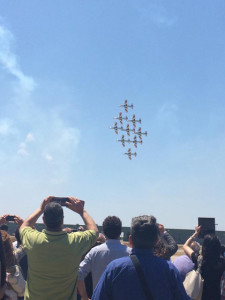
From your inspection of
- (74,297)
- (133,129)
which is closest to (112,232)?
(74,297)

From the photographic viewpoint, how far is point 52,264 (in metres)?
4.32

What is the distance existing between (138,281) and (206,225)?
3516mm

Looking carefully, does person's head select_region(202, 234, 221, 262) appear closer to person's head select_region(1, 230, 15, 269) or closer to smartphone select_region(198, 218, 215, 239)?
smartphone select_region(198, 218, 215, 239)

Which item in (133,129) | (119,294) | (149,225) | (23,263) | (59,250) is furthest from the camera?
(133,129)

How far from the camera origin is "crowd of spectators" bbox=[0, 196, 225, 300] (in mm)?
3152

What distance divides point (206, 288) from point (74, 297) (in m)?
2.03

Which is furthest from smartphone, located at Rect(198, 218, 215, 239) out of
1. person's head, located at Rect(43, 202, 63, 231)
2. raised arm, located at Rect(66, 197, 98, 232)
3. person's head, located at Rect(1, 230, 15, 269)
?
person's head, located at Rect(1, 230, 15, 269)

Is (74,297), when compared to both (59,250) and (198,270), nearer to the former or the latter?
(59,250)

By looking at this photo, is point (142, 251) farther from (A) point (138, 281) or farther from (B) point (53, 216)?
(B) point (53, 216)

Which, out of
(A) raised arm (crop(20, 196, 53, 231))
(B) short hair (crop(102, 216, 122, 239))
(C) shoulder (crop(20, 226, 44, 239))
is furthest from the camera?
(B) short hair (crop(102, 216, 122, 239))

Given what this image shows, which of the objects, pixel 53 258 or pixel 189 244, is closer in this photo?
pixel 53 258

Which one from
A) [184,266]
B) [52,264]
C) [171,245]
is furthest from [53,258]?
[171,245]

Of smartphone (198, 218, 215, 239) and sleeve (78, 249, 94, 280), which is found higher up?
smartphone (198, 218, 215, 239)

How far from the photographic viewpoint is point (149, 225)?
3414 millimetres
